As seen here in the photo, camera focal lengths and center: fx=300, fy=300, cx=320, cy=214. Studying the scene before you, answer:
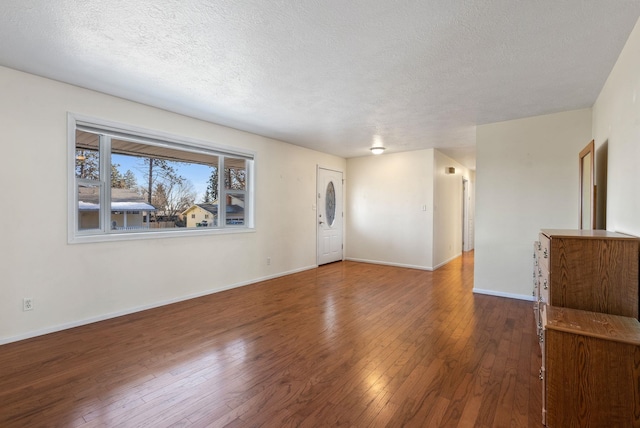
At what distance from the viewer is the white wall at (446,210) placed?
6010 mm

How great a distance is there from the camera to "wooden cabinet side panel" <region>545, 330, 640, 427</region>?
56.9 inches

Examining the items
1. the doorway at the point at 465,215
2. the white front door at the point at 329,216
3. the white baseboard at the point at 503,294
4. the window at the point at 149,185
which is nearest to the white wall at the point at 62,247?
the window at the point at 149,185

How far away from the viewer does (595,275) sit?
189 centimetres

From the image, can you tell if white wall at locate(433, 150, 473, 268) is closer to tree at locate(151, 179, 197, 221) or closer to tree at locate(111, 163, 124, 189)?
tree at locate(151, 179, 197, 221)

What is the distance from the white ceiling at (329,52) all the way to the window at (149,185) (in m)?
0.52

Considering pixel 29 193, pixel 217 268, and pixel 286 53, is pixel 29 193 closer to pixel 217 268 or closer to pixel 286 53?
pixel 217 268

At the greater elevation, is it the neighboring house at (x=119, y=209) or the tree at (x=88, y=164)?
the tree at (x=88, y=164)

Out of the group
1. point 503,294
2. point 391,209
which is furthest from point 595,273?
point 391,209

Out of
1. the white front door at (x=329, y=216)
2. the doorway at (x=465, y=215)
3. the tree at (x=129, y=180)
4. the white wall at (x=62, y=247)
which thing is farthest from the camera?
the doorway at (x=465, y=215)

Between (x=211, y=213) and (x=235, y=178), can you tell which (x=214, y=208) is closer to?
(x=211, y=213)

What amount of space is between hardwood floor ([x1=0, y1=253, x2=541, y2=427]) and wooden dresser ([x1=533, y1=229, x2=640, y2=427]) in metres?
0.34

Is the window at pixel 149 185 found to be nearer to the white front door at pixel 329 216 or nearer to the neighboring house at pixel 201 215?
the neighboring house at pixel 201 215

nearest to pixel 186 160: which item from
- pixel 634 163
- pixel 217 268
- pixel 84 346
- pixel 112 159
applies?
pixel 112 159

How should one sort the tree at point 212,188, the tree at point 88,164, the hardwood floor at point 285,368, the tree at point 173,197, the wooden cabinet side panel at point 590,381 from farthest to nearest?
the tree at point 212,188
the tree at point 173,197
the tree at point 88,164
the hardwood floor at point 285,368
the wooden cabinet side panel at point 590,381
